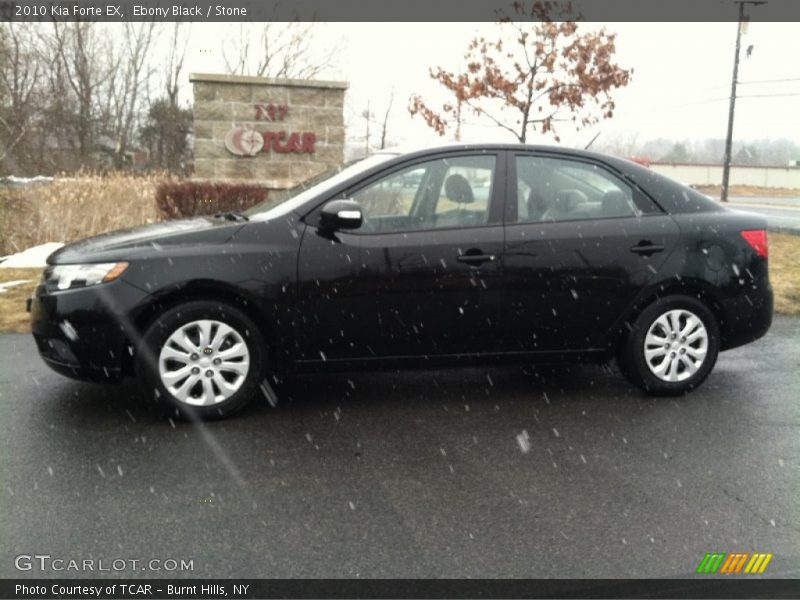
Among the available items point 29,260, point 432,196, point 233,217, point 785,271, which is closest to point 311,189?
point 233,217

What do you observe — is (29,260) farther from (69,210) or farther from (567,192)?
(567,192)

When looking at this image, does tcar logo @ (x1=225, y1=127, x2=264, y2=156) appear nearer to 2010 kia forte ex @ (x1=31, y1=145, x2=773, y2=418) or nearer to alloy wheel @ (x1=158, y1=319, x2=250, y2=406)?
2010 kia forte ex @ (x1=31, y1=145, x2=773, y2=418)

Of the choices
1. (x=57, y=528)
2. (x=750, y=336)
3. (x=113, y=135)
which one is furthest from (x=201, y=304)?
(x=113, y=135)

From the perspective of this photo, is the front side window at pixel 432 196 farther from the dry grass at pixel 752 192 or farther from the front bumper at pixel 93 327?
the dry grass at pixel 752 192

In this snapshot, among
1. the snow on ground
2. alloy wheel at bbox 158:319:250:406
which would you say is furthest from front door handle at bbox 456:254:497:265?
the snow on ground

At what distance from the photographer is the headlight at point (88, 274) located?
474cm

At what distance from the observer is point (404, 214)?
17.2 feet

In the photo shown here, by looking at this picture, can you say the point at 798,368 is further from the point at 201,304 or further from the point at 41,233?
the point at 41,233

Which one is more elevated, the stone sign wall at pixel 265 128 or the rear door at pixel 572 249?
the stone sign wall at pixel 265 128

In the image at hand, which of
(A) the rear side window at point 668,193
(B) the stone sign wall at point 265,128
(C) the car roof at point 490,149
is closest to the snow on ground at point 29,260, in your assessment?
(B) the stone sign wall at point 265,128

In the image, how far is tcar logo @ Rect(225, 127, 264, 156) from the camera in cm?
1648

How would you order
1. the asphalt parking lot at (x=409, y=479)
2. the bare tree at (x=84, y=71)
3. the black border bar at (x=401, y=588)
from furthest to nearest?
the bare tree at (x=84, y=71) → the asphalt parking lot at (x=409, y=479) → the black border bar at (x=401, y=588)

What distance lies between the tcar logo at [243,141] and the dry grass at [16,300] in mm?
6825

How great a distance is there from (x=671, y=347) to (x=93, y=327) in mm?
3670
